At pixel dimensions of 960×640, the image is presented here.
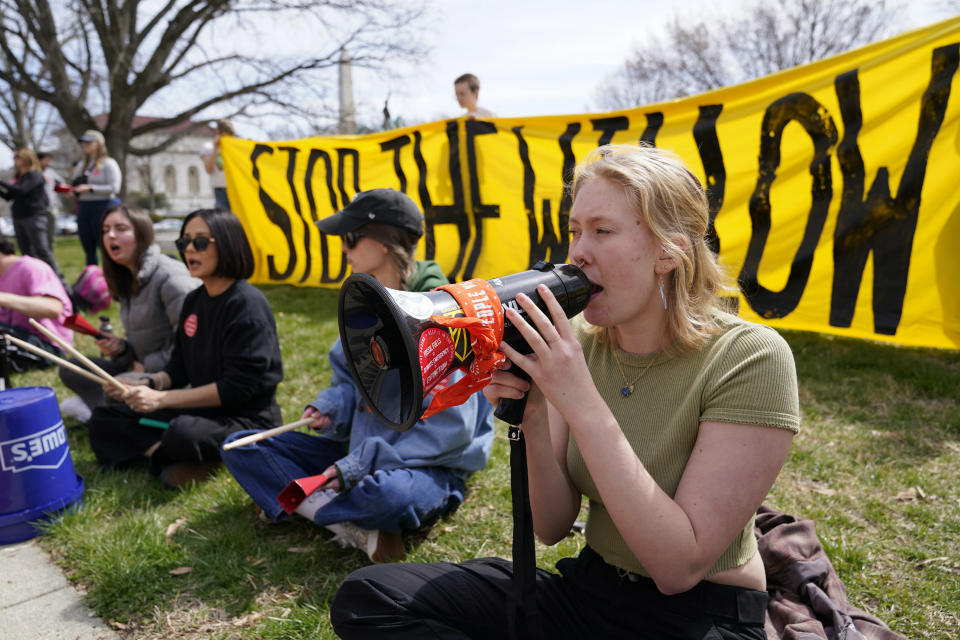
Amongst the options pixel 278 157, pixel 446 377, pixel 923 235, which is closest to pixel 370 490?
pixel 446 377

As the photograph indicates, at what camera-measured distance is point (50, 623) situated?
2.56m

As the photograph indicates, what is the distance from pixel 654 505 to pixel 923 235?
4281 millimetres

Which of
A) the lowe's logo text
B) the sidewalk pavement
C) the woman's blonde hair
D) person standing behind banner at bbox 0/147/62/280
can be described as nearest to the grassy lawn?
the sidewalk pavement

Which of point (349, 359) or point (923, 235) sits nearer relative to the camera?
point (349, 359)

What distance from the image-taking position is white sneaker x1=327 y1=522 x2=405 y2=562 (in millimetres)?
2795

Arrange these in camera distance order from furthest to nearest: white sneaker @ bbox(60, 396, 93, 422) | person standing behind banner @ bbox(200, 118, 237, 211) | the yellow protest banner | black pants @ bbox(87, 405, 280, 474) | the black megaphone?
person standing behind banner @ bbox(200, 118, 237, 211)
white sneaker @ bbox(60, 396, 93, 422)
the yellow protest banner
black pants @ bbox(87, 405, 280, 474)
the black megaphone

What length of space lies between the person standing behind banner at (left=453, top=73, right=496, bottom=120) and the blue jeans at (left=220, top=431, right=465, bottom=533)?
5.09m

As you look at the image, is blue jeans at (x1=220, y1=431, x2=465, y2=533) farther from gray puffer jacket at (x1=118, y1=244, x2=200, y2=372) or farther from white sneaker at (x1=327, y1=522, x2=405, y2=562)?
gray puffer jacket at (x1=118, y1=244, x2=200, y2=372)

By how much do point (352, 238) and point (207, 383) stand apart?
1345mm

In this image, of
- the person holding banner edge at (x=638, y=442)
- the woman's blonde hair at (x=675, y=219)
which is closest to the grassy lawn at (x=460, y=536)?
the person holding banner edge at (x=638, y=442)

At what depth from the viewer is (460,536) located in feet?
9.98

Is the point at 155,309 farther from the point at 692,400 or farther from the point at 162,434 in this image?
the point at 692,400

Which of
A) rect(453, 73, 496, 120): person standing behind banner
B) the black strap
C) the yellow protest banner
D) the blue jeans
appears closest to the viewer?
the black strap

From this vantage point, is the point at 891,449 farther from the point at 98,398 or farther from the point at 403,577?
the point at 98,398
